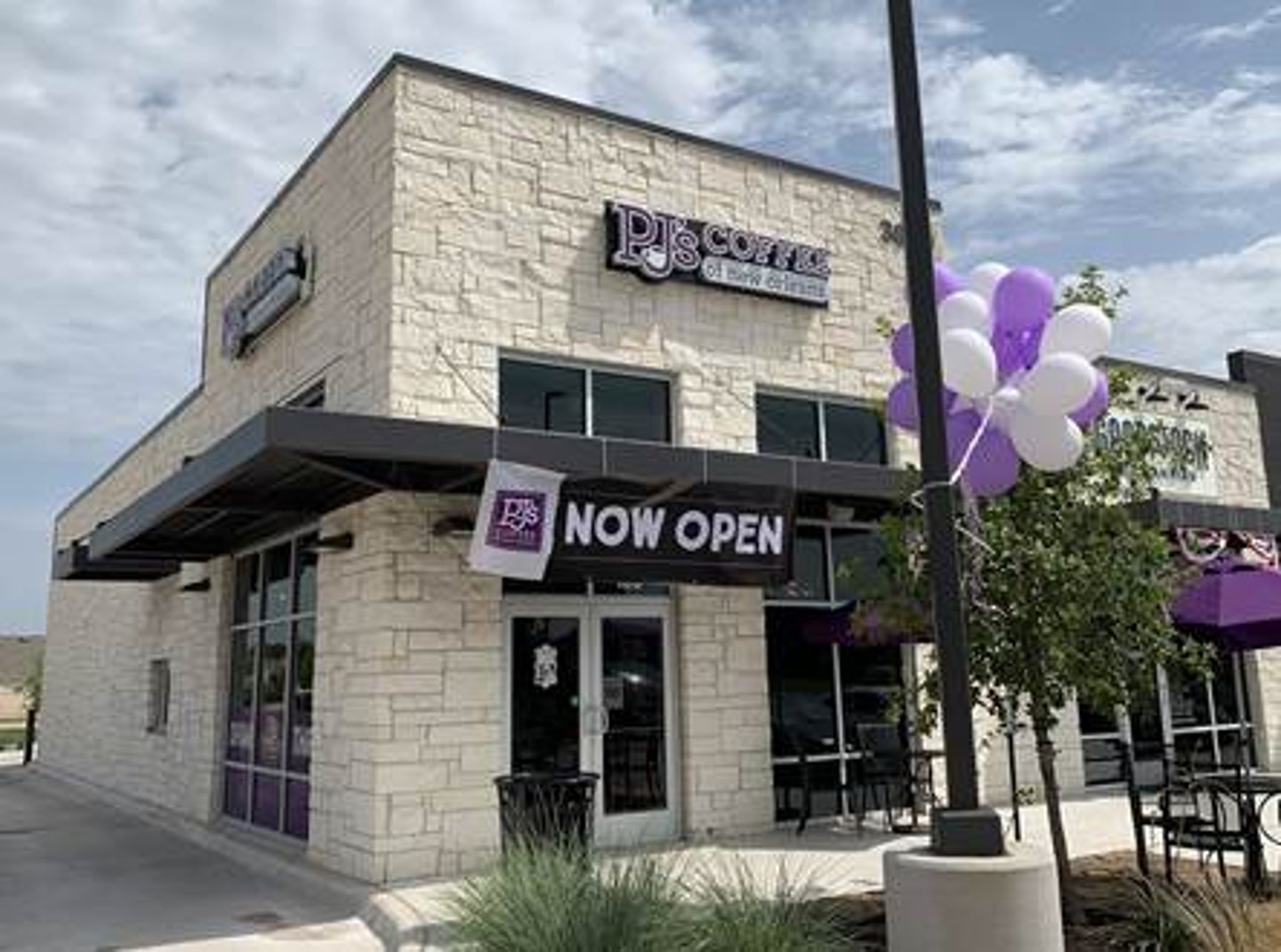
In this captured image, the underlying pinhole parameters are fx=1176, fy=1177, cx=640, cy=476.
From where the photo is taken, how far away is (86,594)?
24.7 m

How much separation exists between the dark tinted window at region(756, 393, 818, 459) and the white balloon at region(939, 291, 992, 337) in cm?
→ 557

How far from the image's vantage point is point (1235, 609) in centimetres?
992

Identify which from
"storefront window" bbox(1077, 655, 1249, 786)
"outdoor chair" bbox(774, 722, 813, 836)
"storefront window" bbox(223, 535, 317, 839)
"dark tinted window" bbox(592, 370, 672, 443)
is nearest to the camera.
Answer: "dark tinted window" bbox(592, 370, 672, 443)

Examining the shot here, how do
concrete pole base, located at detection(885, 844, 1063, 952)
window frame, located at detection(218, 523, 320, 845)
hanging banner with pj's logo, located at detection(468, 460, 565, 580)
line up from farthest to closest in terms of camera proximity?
window frame, located at detection(218, 523, 320, 845) → hanging banner with pj's logo, located at detection(468, 460, 565, 580) → concrete pole base, located at detection(885, 844, 1063, 952)

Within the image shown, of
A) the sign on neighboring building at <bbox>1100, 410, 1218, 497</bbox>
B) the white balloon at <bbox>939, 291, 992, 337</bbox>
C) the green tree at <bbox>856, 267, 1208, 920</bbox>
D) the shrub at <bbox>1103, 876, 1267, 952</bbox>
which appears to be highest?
the sign on neighboring building at <bbox>1100, 410, 1218, 497</bbox>

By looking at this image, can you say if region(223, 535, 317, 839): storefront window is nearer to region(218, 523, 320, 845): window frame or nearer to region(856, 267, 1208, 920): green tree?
region(218, 523, 320, 845): window frame

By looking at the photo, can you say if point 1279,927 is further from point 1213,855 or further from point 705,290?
point 705,290

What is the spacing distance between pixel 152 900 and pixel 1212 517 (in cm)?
1213

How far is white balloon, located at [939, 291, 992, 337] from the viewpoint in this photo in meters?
7.12

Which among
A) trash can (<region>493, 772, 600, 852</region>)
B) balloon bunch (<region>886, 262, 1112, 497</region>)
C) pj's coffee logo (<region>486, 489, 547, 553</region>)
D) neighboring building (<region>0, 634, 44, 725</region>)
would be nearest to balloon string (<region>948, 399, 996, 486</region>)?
balloon bunch (<region>886, 262, 1112, 497</region>)

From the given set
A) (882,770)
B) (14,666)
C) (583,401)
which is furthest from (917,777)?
(14,666)

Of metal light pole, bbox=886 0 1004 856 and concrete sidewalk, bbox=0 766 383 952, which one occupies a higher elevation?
metal light pole, bbox=886 0 1004 856

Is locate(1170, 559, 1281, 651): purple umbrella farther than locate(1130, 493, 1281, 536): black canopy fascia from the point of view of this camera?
No

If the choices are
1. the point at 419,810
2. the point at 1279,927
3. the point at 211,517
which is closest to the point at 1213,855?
the point at 1279,927
